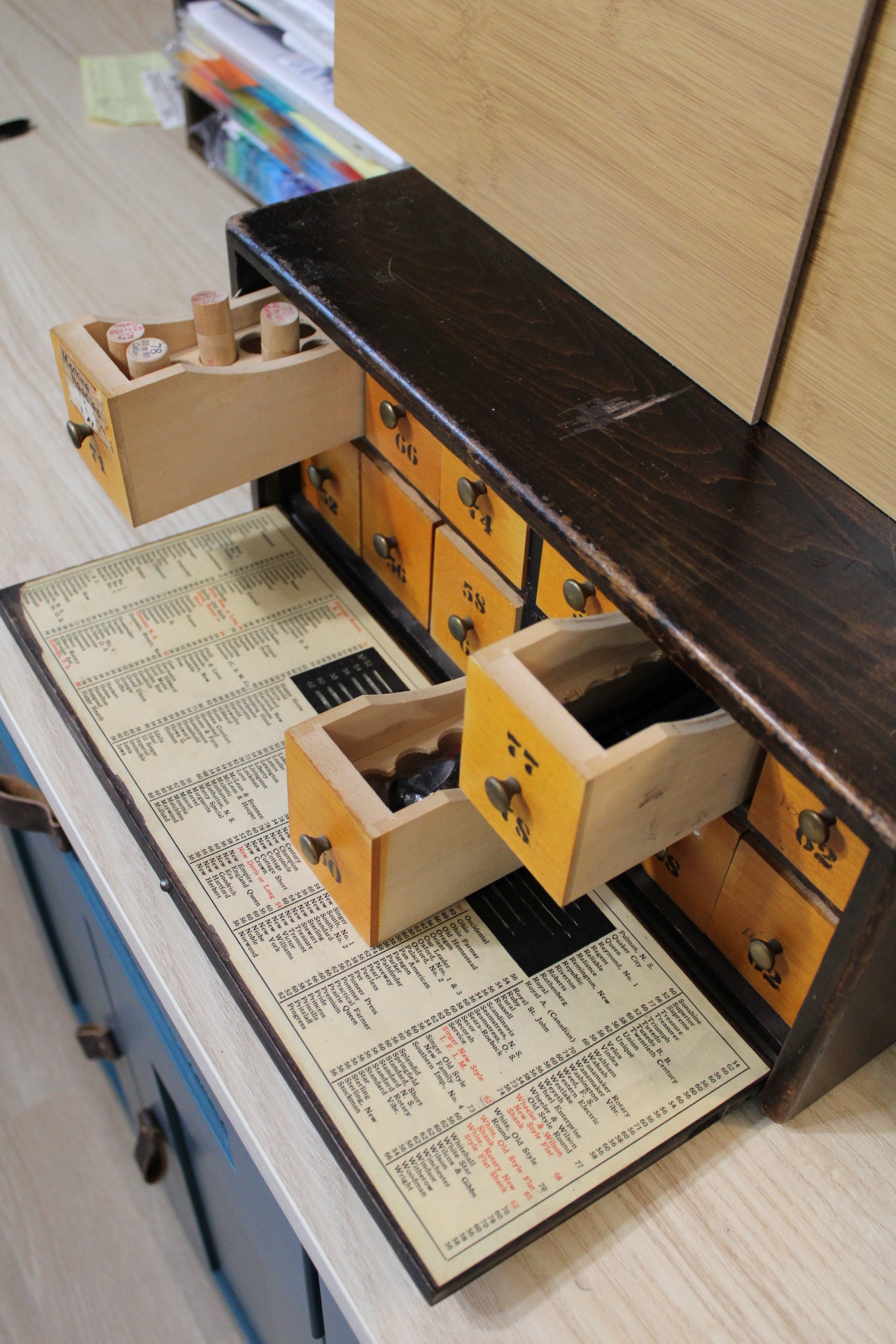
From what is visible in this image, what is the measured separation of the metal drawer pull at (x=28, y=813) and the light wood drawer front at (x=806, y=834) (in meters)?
0.67

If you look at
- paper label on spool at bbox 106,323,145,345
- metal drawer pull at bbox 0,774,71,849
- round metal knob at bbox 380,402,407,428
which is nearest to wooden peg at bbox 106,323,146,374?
paper label on spool at bbox 106,323,145,345

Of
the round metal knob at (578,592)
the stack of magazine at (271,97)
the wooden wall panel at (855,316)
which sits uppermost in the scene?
the wooden wall panel at (855,316)

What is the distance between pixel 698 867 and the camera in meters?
0.93

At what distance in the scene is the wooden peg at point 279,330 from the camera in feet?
3.47

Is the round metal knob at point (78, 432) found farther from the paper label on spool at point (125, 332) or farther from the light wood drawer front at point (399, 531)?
the light wood drawer front at point (399, 531)

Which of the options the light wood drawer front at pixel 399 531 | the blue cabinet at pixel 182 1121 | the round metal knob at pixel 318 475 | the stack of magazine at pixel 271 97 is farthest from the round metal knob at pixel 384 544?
the stack of magazine at pixel 271 97

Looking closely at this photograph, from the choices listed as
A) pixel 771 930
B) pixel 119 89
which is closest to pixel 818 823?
pixel 771 930

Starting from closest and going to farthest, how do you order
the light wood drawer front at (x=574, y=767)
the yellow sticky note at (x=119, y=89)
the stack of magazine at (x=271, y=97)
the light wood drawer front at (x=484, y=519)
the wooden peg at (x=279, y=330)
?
1. the light wood drawer front at (x=574, y=767)
2. the light wood drawer front at (x=484, y=519)
3. the wooden peg at (x=279, y=330)
4. the stack of magazine at (x=271, y=97)
5. the yellow sticky note at (x=119, y=89)

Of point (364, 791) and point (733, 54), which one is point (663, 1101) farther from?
point (733, 54)

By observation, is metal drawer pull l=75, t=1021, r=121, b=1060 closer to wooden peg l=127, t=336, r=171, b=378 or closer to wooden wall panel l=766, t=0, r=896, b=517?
wooden peg l=127, t=336, r=171, b=378

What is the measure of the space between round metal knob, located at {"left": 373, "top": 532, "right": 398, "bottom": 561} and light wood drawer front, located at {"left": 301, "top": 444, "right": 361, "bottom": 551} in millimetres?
50

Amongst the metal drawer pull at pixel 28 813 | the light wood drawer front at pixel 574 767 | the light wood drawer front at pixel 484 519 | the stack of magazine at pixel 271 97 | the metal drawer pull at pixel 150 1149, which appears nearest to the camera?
the light wood drawer front at pixel 574 767

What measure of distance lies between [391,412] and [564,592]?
0.25 m

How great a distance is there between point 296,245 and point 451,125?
0.17 meters
